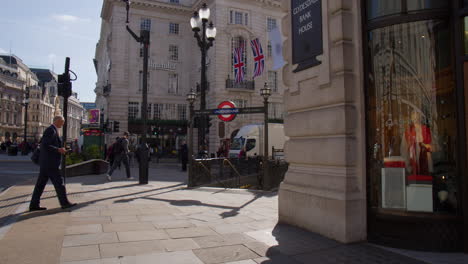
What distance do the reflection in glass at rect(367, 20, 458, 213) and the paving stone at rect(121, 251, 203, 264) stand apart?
2.60 m

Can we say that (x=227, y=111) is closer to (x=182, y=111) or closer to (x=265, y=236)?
(x=265, y=236)

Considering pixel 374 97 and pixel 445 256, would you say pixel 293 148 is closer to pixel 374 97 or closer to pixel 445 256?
pixel 374 97

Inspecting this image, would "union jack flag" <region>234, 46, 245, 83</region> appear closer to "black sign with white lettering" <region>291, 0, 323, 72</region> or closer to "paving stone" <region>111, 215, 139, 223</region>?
"black sign with white lettering" <region>291, 0, 323, 72</region>

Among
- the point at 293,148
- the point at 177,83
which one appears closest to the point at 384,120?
the point at 293,148

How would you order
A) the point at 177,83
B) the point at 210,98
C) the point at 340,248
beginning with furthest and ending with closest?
the point at 177,83
the point at 210,98
the point at 340,248

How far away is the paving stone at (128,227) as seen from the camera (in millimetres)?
5195

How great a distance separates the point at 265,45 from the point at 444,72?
3296cm

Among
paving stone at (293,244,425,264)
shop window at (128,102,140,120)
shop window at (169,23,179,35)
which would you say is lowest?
paving stone at (293,244,425,264)

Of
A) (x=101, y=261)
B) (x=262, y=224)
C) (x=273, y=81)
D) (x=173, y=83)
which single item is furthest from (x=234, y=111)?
(x=173, y=83)

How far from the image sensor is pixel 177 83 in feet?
129

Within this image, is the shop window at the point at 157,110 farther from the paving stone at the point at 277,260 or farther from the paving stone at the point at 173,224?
the paving stone at the point at 277,260

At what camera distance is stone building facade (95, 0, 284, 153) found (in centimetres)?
3503

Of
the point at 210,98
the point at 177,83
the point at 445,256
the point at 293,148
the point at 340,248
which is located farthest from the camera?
the point at 177,83

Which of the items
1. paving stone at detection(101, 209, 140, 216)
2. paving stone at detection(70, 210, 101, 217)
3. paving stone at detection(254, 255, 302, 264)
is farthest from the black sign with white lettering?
paving stone at detection(70, 210, 101, 217)
